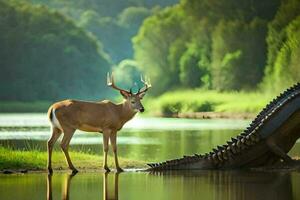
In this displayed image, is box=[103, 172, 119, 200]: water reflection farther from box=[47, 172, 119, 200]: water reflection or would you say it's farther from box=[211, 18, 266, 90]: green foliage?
box=[211, 18, 266, 90]: green foliage

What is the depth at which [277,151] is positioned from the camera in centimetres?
1675

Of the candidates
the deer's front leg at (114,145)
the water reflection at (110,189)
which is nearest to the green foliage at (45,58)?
the deer's front leg at (114,145)

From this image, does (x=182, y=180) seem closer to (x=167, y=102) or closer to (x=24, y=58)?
(x=167, y=102)

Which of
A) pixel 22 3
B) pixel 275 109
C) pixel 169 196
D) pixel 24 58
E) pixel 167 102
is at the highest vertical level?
pixel 22 3

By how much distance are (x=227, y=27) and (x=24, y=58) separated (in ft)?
65.8

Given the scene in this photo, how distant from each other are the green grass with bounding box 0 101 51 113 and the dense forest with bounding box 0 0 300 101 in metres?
0.75

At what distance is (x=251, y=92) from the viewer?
59.3 metres

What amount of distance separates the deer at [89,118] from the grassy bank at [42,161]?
59 centimetres

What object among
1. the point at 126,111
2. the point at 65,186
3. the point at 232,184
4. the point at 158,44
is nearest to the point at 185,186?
the point at 232,184

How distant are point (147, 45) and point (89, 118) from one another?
2454 inches

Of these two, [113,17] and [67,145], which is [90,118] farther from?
[113,17]

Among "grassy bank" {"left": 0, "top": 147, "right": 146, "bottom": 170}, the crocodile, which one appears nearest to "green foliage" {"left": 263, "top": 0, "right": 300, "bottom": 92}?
"grassy bank" {"left": 0, "top": 147, "right": 146, "bottom": 170}

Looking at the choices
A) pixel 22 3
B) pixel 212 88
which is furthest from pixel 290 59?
pixel 22 3

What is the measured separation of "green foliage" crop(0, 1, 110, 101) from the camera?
74062 mm
